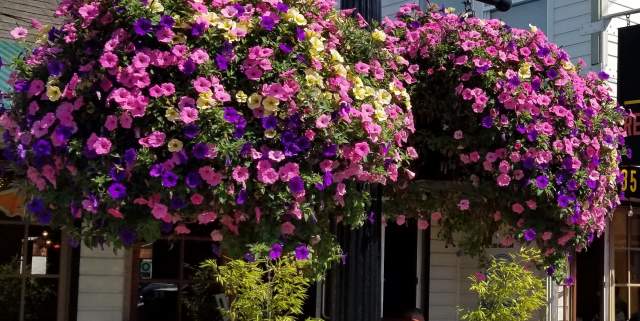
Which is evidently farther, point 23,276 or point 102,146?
point 23,276

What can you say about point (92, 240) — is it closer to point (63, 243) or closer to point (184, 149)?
point (184, 149)

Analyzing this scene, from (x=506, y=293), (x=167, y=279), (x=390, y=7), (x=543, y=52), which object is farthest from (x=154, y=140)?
(x=390, y=7)

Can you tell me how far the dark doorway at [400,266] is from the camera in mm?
10328

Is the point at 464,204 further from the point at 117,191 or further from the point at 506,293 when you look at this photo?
the point at 506,293

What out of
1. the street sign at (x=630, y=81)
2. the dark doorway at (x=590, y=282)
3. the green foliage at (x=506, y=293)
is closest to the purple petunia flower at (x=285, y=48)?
the green foliage at (x=506, y=293)

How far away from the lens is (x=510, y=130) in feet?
14.3

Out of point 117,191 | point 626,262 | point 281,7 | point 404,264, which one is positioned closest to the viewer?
point 117,191

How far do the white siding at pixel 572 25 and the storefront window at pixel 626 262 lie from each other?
2.29m

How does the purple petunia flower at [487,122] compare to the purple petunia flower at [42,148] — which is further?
the purple petunia flower at [487,122]

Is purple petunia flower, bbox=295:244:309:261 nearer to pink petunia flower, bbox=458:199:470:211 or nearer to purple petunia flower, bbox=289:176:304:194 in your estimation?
purple petunia flower, bbox=289:176:304:194

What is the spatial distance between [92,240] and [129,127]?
1.52 feet

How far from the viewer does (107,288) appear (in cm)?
778

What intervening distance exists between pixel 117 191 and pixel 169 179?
177mm

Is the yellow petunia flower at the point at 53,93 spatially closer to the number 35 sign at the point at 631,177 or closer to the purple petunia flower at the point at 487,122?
the purple petunia flower at the point at 487,122
